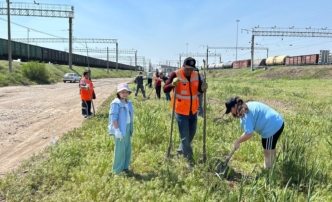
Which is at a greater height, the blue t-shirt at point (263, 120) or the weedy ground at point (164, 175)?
the blue t-shirt at point (263, 120)

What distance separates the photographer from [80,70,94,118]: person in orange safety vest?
8133 millimetres

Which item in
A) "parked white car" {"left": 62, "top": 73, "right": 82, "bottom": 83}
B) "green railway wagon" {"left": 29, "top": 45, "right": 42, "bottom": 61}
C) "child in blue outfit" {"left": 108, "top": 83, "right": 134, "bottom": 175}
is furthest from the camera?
"green railway wagon" {"left": 29, "top": 45, "right": 42, "bottom": 61}

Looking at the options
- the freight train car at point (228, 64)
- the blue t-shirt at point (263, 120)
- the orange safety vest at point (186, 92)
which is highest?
the freight train car at point (228, 64)

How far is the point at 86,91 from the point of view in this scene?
8352mm

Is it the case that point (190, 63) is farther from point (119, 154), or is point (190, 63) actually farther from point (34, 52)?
point (34, 52)

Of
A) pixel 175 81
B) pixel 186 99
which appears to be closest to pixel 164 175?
pixel 186 99

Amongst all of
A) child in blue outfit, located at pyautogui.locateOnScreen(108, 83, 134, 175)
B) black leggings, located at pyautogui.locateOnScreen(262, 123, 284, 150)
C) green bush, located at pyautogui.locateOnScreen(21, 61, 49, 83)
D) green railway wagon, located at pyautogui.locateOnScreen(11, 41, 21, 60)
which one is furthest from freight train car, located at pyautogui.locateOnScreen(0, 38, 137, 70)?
black leggings, located at pyautogui.locateOnScreen(262, 123, 284, 150)


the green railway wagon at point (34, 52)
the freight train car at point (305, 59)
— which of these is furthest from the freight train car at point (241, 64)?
the green railway wagon at point (34, 52)

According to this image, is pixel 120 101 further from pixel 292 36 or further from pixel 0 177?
pixel 292 36

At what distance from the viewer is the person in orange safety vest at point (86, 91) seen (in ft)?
26.7

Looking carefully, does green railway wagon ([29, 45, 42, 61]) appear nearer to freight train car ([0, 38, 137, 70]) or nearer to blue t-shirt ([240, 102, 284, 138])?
freight train car ([0, 38, 137, 70])

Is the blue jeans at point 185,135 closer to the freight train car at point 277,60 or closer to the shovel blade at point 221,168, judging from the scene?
the shovel blade at point 221,168

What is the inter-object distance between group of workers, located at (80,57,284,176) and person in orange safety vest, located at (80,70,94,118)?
4570 mm

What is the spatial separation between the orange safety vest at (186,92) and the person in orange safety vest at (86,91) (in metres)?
4.77
